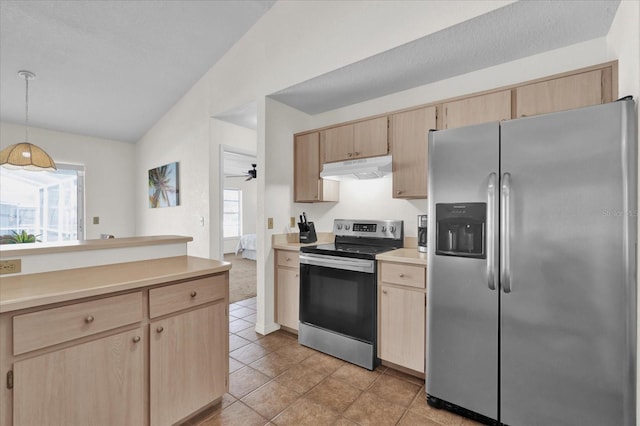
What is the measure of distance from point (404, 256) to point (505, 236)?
0.76 metres

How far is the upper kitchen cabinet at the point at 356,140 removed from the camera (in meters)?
2.68

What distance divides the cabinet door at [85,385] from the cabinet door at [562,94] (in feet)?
8.97

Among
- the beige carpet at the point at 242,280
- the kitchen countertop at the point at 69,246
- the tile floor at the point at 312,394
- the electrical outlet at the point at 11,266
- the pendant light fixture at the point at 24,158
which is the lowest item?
the tile floor at the point at 312,394

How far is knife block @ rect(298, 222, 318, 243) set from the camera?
3.16 m

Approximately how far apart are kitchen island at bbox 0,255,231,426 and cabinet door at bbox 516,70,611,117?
7.51 ft

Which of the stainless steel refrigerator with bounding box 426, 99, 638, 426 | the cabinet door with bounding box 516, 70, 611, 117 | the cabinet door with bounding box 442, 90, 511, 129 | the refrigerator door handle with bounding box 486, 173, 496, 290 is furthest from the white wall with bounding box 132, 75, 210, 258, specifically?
the cabinet door with bounding box 516, 70, 611, 117

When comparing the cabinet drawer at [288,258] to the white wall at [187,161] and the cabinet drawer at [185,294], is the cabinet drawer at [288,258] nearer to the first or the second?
the cabinet drawer at [185,294]

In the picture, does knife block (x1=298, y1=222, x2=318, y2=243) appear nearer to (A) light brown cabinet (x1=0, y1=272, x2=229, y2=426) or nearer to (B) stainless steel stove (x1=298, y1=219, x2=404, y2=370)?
(B) stainless steel stove (x1=298, y1=219, x2=404, y2=370)

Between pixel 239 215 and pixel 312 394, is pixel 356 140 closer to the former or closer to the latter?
pixel 312 394

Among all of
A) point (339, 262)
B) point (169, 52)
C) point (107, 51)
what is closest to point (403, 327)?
point (339, 262)

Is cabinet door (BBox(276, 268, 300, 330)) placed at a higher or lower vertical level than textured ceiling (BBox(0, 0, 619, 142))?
lower

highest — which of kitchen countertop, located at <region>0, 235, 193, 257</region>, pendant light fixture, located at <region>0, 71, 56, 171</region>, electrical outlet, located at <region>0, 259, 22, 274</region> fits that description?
pendant light fixture, located at <region>0, 71, 56, 171</region>

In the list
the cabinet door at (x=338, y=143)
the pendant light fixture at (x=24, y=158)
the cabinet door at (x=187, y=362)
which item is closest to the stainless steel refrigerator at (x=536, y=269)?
the cabinet door at (x=338, y=143)

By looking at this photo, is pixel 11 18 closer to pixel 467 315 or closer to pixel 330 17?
pixel 330 17
